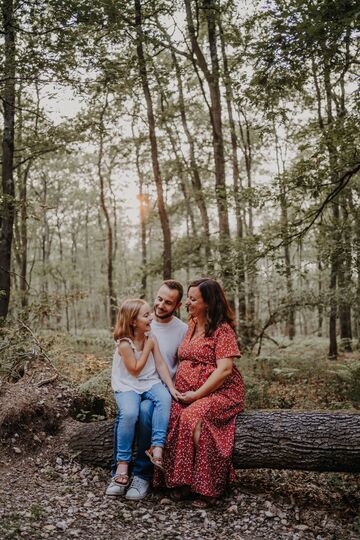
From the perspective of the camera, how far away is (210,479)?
13.8 feet

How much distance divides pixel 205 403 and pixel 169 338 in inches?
38.9

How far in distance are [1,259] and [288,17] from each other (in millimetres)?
7065

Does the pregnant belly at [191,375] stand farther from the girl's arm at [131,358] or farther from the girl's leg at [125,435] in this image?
the girl's leg at [125,435]

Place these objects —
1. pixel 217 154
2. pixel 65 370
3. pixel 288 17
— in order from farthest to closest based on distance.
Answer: pixel 217 154, pixel 65 370, pixel 288 17

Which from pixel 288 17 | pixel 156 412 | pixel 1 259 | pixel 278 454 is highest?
pixel 288 17

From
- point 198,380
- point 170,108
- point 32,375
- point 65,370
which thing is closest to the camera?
point 198,380

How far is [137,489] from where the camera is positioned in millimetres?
4355

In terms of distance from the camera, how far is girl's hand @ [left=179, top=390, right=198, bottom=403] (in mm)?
4533

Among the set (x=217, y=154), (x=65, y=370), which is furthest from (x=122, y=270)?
(x=65, y=370)

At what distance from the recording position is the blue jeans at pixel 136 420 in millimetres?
4348

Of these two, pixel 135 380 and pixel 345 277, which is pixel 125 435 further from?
pixel 345 277

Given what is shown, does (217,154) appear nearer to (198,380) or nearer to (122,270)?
(198,380)

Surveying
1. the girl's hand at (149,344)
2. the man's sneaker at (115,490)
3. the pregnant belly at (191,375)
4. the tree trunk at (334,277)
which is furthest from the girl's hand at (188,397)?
the tree trunk at (334,277)

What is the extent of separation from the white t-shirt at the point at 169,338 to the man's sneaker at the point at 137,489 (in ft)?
3.87
